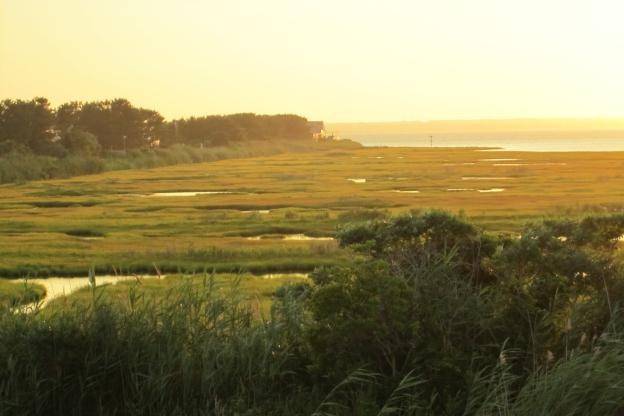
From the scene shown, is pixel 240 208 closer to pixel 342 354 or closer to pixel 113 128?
pixel 342 354

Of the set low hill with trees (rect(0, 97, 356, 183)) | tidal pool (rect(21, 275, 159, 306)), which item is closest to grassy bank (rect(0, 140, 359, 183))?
low hill with trees (rect(0, 97, 356, 183))

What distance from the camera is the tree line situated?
230 feet

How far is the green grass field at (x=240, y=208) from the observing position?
21781mm

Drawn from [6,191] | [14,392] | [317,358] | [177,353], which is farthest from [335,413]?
[6,191]

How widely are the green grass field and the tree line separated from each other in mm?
9688

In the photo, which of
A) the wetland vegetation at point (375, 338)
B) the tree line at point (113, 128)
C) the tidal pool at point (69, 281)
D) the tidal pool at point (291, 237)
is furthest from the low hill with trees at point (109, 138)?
the wetland vegetation at point (375, 338)

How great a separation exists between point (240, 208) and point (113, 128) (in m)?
57.3

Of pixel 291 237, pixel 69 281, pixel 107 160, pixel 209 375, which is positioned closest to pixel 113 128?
pixel 107 160

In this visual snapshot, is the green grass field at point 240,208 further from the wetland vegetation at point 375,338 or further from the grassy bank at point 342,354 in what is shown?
the grassy bank at point 342,354

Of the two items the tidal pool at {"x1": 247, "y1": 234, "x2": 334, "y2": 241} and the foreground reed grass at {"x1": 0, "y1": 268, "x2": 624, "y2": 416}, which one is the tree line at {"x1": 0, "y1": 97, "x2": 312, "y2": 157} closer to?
the tidal pool at {"x1": 247, "y1": 234, "x2": 334, "y2": 241}

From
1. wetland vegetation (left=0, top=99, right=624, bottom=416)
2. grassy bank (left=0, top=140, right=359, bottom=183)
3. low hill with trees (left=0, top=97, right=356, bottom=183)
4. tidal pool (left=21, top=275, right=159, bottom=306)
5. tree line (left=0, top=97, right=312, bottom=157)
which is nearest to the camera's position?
wetland vegetation (left=0, top=99, right=624, bottom=416)

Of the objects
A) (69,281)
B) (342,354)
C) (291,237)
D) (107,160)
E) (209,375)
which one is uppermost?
(342,354)

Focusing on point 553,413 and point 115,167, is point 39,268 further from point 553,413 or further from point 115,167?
point 115,167

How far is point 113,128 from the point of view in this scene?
301ft
